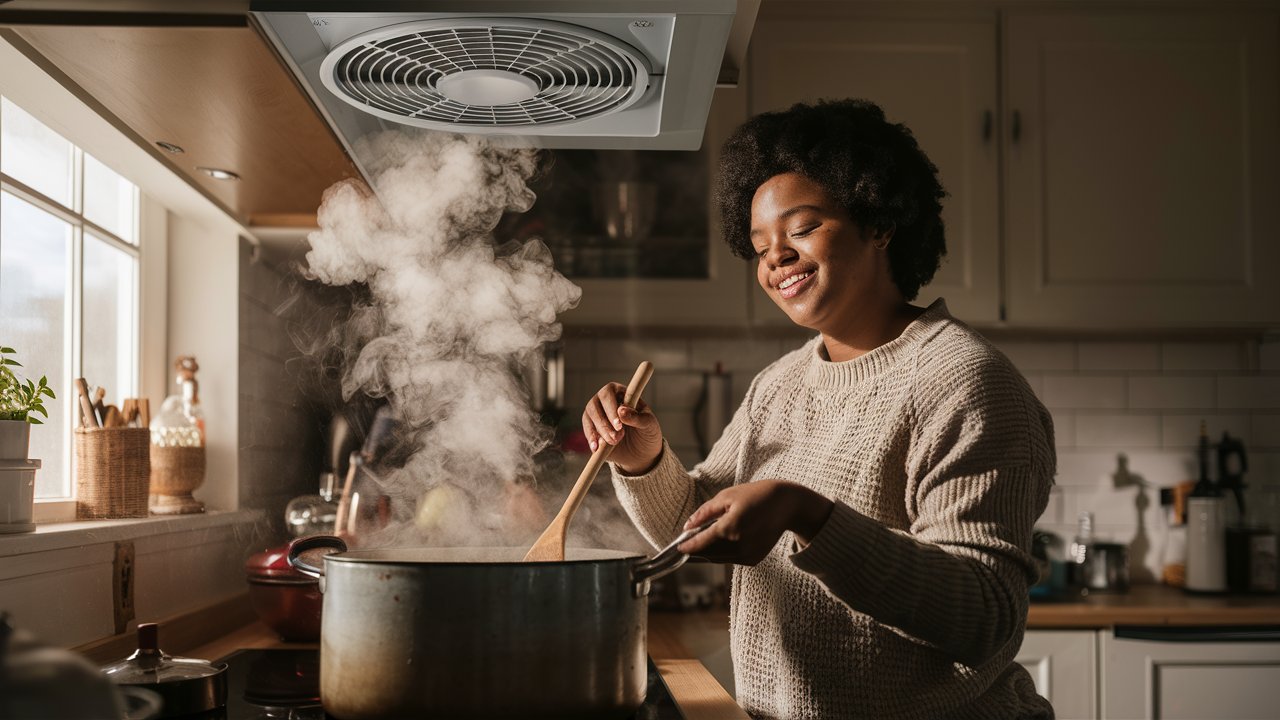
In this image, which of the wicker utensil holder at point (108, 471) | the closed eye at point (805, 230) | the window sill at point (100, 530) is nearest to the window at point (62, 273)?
the wicker utensil holder at point (108, 471)

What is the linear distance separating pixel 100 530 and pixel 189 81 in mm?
655

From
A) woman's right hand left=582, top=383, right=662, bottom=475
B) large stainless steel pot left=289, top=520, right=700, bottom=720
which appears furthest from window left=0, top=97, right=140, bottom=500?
large stainless steel pot left=289, top=520, right=700, bottom=720

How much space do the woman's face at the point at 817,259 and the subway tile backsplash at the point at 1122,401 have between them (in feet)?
5.11

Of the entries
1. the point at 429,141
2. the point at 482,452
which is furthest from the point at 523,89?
the point at 482,452

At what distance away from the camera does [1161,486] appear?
9.41ft

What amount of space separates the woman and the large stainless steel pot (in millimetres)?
105

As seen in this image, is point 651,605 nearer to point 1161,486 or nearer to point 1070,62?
point 1161,486

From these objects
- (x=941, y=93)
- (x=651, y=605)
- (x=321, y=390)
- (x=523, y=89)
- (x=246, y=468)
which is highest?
(x=941, y=93)

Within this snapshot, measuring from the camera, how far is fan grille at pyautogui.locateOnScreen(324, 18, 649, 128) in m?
0.97

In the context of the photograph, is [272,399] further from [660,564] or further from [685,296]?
[660,564]

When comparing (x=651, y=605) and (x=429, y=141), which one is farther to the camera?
(x=651, y=605)

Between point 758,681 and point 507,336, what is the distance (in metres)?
0.98

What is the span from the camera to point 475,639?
2.51ft

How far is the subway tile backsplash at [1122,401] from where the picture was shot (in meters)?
2.85
